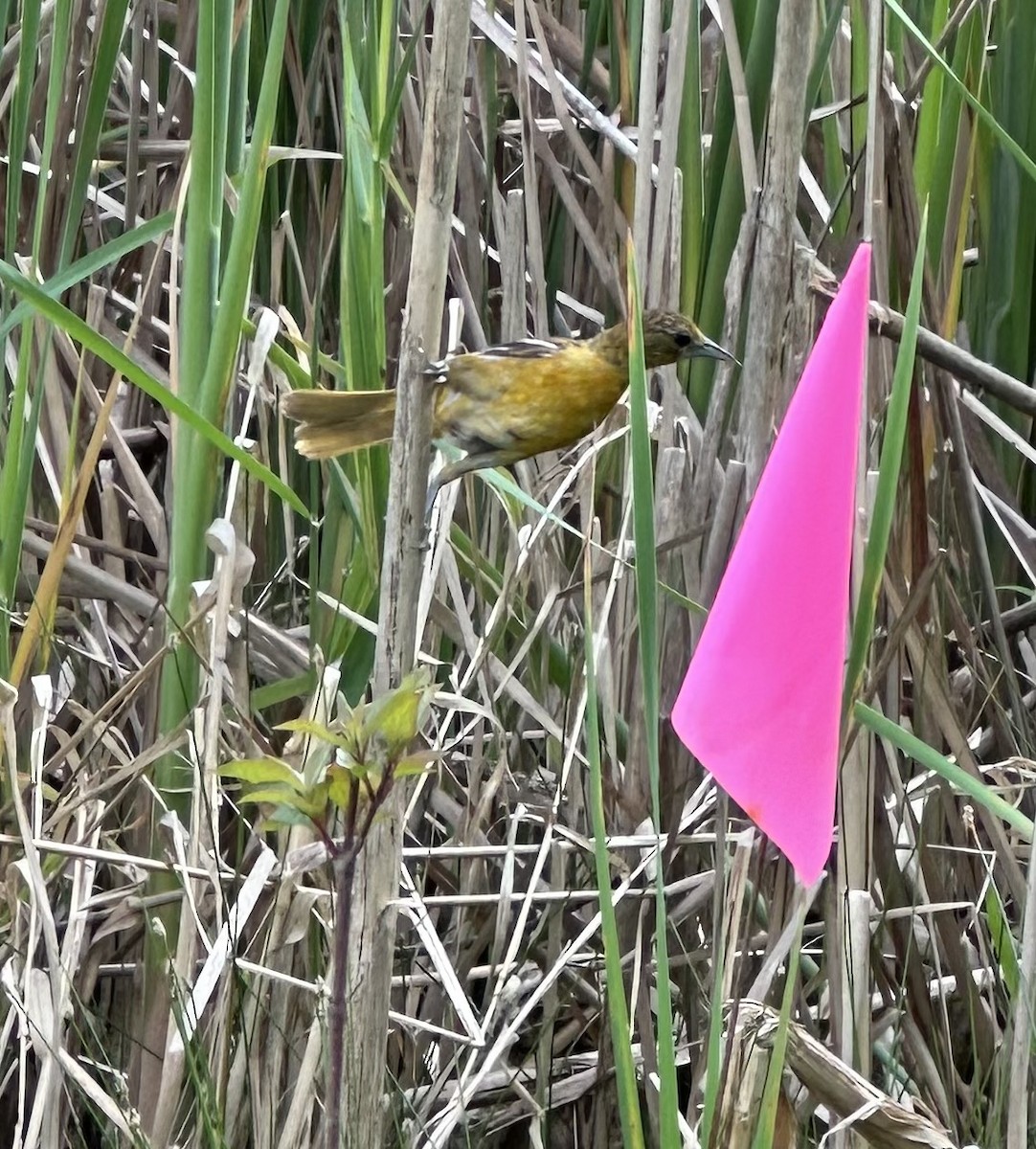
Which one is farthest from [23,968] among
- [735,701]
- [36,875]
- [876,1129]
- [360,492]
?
[735,701]

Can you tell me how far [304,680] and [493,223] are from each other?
0.67 m

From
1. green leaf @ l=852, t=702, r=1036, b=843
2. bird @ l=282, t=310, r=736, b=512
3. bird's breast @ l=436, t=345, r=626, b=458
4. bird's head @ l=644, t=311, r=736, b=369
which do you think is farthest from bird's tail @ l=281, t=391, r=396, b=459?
green leaf @ l=852, t=702, r=1036, b=843

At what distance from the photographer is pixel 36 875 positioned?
1213mm

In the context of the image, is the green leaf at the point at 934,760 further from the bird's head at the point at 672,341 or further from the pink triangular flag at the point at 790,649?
the bird's head at the point at 672,341

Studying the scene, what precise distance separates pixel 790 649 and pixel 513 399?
0.76 meters

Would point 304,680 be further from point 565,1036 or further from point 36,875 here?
point 565,1036

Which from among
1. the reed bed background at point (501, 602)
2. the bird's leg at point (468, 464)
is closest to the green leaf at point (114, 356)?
the reed bed background at point (501, 602)

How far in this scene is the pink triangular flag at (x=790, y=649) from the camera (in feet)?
2.39

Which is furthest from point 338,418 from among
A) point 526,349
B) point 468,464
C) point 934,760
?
point 934,760

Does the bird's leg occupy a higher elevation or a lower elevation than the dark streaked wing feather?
lower

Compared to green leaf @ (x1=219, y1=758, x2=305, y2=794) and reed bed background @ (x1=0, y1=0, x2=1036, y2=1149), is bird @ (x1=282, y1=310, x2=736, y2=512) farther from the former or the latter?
green leaf @ (x1=219, y1=758, x2=305, y2=794)

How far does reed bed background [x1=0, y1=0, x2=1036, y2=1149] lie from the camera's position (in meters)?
1.10

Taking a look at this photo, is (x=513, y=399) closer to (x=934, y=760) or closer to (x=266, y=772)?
(x=934, y=760)

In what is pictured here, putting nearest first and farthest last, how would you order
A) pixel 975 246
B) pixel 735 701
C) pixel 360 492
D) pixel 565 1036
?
pixel 735 701, pixel 360 492, pixel 565 1036, pixel 975 246
